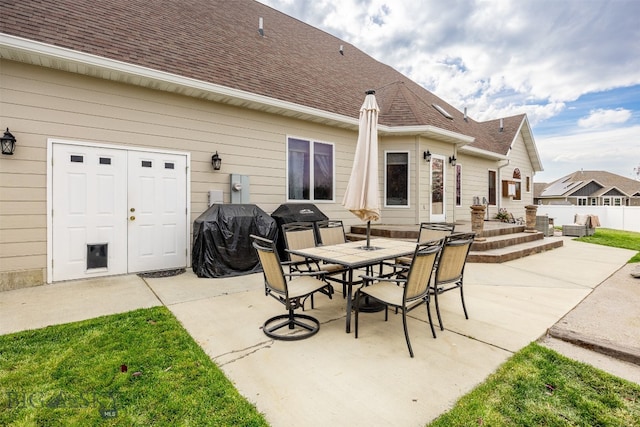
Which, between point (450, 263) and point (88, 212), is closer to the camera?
point (450, 263)

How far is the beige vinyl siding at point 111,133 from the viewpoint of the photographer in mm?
4512

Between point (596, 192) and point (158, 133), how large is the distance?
43657 millimetres

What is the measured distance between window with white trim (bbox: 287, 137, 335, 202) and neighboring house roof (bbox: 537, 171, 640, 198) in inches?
1488

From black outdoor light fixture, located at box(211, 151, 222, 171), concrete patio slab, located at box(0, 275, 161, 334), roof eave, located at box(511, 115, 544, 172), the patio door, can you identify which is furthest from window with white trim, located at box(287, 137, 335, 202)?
roof eave, located at box(511, 115, 544, 172)

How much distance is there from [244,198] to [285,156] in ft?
4.96

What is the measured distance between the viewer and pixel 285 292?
9.34 ft

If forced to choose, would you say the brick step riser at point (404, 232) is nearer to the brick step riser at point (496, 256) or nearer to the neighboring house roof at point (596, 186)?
the brick step riser at point (496, 256)

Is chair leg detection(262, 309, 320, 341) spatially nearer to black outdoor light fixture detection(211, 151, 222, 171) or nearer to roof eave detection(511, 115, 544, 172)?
black outdoor light fixture detection(211, 151, 222, 171)

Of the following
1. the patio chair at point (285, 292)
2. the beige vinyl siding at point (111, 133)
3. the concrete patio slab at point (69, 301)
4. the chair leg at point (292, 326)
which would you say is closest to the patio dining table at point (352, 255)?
the patio chair at point (285, 292)

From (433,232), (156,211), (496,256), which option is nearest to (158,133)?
(156,211)

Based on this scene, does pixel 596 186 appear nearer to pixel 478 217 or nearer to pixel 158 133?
pixel 478 217

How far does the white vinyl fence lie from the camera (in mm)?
16891

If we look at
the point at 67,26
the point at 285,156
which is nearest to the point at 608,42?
the point at 285,156

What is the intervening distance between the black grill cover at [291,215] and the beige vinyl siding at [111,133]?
1.47 ft
